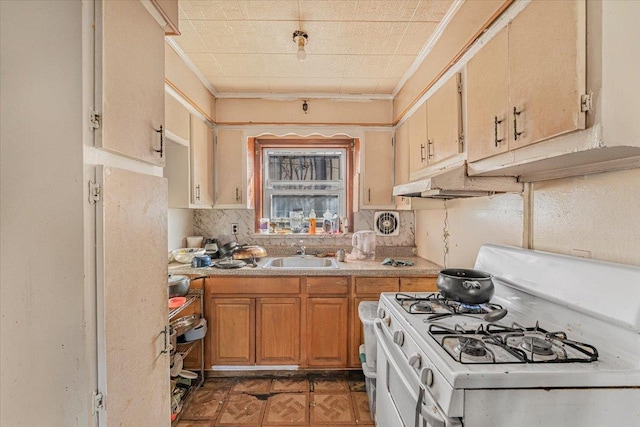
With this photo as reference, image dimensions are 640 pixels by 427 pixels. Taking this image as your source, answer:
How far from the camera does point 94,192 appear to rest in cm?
87

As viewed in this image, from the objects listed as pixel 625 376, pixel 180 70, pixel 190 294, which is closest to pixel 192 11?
pixel 180 70

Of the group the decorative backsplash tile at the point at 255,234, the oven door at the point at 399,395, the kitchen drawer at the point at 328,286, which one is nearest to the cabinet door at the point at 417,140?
the decorative backsplash tile at the point at 255,234

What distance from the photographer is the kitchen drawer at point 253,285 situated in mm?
2332

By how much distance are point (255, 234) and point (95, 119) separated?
7.14ft

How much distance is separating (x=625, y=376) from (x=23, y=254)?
1713 mm

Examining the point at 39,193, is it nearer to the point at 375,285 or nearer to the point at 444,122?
the point at 444,122

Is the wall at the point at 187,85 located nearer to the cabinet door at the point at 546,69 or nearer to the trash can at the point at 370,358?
the cabinet door at the point at 546,69

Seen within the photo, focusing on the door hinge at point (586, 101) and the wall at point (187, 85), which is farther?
the wall at point (187, 85)

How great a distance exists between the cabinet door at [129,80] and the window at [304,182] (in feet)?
6.34

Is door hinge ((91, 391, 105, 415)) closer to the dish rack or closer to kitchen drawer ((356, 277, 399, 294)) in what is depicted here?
the dish rack

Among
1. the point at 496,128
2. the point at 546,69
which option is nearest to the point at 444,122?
the point at 496,128

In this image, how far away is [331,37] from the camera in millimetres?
1941

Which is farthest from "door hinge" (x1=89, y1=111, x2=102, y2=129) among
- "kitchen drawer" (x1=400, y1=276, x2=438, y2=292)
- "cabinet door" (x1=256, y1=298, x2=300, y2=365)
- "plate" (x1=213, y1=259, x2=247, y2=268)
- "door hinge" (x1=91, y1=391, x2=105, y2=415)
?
"kitchen drawer" (x1=400, y1=276, x2=438, y2=292)

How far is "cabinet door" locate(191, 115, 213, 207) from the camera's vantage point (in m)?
2.40
